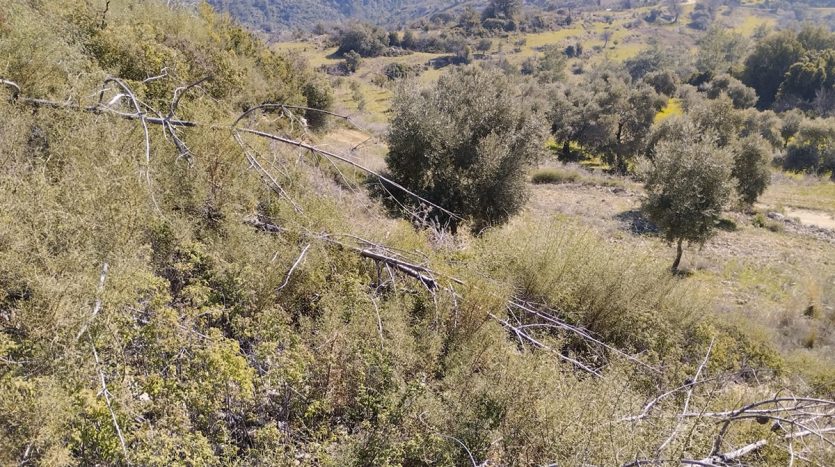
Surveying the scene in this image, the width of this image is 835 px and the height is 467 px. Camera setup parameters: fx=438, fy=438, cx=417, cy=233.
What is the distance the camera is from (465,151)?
1204cm

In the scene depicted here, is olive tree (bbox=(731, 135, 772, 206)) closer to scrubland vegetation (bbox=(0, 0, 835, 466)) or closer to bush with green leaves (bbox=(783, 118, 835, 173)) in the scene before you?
bush with green leaves (bbox=(783, 118, 835, 173))

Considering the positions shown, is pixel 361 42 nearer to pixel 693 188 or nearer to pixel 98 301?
pixel 693 188

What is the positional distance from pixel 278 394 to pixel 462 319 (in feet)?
5.21

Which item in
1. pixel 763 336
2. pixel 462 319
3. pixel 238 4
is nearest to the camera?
pixel 462 319

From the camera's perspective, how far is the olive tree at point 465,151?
37.7ft

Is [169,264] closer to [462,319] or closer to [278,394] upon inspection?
[278,394]

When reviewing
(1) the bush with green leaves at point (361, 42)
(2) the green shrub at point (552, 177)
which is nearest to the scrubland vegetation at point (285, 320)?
(2) the green shrub at point (552, 177)

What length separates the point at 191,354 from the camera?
2.56m

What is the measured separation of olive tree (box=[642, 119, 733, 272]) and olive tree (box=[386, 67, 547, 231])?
3.86m

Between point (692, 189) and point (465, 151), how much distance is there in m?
6.58

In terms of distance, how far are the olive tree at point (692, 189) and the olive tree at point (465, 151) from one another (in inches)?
152

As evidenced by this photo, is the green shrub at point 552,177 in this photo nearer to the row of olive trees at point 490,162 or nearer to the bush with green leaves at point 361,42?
the row of olive trees at point 490,162

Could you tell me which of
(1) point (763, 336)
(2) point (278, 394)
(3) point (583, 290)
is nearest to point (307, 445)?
(2) point (278, 394)

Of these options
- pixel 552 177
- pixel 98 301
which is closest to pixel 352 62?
pixel 552 177
